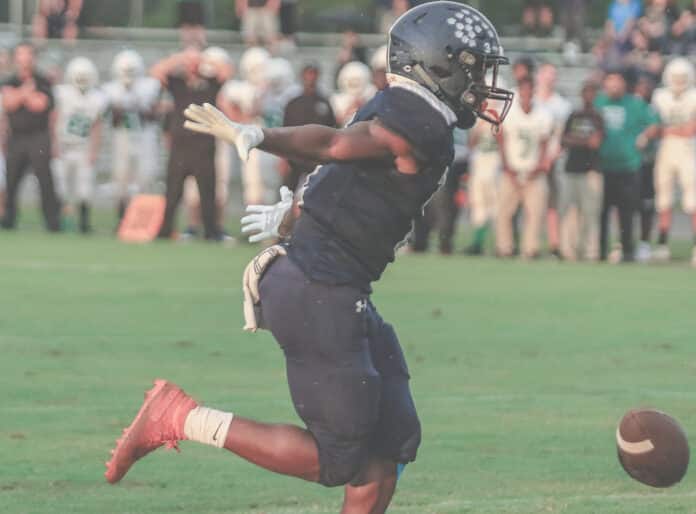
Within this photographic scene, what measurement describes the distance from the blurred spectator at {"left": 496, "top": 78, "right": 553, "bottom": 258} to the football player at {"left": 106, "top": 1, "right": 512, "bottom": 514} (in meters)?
13.6

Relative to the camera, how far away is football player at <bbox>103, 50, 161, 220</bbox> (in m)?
22.5

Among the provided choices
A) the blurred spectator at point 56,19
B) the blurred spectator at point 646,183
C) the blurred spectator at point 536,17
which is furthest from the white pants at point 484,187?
the blurred spectator at point 56,19

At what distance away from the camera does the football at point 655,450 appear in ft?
20.0

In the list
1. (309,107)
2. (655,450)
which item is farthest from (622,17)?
(655,450)

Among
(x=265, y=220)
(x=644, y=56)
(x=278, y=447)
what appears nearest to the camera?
(x=278, y=447)

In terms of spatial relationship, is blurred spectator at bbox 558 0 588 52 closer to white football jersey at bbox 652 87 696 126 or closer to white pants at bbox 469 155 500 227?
white pants at bbox 469 155 500 227

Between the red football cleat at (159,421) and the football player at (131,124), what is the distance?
1680cm

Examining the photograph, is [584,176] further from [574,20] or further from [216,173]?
[574,20]

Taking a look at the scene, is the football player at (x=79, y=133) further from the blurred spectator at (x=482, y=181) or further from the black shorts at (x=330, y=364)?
the black shorts at (x=330, y=364)

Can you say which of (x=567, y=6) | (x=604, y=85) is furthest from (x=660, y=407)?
(x=567, y=6)

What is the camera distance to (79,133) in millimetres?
21891

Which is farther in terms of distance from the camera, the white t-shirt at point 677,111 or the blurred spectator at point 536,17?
the blurred spectator at point 536,17

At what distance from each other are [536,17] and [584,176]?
8582mm

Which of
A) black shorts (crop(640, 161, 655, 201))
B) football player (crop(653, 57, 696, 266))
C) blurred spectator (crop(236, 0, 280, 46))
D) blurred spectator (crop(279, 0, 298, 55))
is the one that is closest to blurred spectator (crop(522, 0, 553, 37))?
blurred spectator (crop(279, 0, 298, 55))
